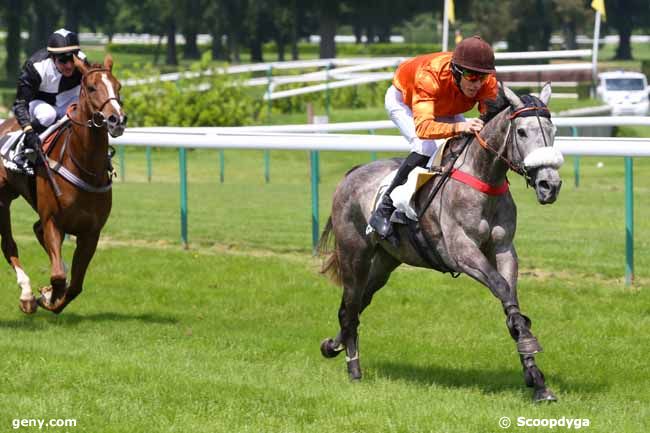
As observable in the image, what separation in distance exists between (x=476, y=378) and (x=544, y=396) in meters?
1.02

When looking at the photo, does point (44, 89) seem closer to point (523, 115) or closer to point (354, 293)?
point (354, 293)

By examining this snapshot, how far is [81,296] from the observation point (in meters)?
10.4

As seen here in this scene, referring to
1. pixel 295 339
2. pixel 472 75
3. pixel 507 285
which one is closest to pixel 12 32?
pixel 295 339

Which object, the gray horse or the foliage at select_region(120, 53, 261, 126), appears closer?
the gray horse

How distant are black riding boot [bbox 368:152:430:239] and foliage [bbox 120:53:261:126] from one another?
1913 centimetres

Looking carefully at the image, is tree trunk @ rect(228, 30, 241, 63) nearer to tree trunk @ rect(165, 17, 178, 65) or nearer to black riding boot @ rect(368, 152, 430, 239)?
tree trunk @ rect(165, 17, 178, 65)

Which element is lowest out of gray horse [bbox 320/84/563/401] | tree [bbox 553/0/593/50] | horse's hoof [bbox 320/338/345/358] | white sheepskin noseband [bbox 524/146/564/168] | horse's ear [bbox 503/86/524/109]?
tree [bbox 553/0/593/50]

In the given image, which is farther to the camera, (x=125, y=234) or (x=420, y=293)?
(x=125, y=234)

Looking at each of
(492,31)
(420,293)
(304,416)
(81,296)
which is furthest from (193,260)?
(492,31)

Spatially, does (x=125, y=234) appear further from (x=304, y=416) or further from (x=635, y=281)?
(x=304, y=416)

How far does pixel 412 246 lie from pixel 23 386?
2.28 m

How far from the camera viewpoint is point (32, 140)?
367 inches

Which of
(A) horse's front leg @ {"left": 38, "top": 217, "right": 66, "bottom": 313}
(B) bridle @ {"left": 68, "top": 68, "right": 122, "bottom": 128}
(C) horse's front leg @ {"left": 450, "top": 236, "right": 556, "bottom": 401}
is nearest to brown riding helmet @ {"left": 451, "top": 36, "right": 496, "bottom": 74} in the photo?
(C) horse's front leg @ {"left": 450, "top": 236, "right": 556, "bottom": 401}

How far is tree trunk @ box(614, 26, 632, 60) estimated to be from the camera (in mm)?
72750
